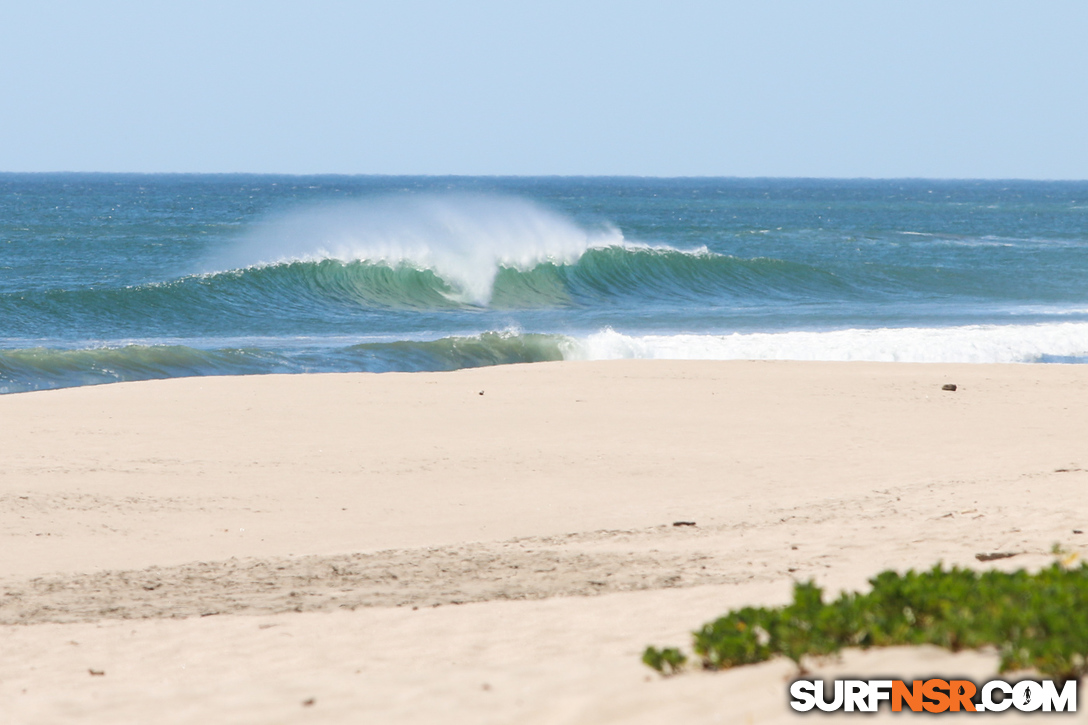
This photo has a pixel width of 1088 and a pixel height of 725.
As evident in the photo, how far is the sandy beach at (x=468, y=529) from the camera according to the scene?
12.6 ft

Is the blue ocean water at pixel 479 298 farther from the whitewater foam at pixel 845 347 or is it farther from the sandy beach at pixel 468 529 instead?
the sandy beach at pixel 468 529

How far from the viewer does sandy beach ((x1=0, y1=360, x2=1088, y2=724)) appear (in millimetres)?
3846

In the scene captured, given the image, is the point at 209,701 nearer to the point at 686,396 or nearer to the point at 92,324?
the point at 686,396

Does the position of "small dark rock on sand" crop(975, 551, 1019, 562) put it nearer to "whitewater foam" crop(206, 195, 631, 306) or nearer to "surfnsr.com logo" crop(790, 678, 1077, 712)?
"surfnsr.com logo" crop(790, 678, 1077, 712)

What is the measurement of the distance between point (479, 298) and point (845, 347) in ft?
35.7

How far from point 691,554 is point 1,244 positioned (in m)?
37.3

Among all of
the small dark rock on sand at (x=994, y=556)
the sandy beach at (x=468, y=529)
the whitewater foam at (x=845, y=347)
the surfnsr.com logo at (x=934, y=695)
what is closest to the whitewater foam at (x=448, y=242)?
the whitewater foam at (x=845, y=347)

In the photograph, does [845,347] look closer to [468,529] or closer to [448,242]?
[468,529]

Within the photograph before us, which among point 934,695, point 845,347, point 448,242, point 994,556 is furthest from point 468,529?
point 448,242

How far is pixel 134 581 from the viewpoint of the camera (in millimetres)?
5781

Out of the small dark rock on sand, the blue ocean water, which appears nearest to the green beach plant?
the small dark rock on sand

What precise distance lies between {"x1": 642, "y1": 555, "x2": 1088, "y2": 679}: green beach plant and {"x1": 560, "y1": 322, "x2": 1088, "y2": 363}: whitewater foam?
13.1 metres

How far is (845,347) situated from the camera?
1728 centimetres

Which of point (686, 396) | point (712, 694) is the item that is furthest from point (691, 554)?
point (686, 396)
